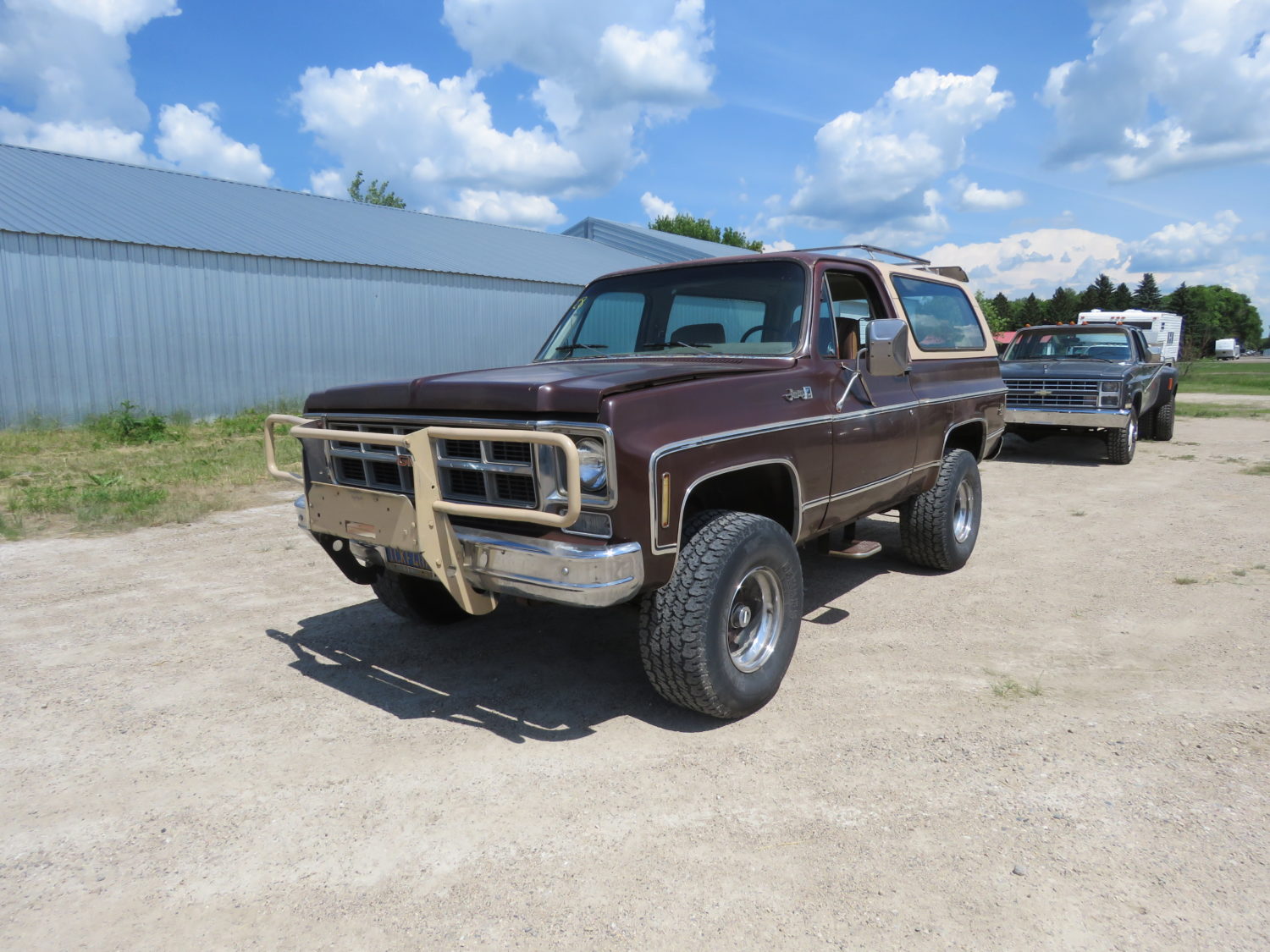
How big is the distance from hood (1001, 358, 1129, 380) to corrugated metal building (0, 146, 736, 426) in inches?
454

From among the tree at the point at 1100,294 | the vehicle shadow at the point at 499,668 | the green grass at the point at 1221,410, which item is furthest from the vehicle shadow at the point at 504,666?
the tree at the point at 1100,294

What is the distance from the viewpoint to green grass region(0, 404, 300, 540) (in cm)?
761

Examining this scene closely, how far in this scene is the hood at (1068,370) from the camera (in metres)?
11.1

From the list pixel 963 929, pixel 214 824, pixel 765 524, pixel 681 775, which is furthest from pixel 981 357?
pixel 214 824

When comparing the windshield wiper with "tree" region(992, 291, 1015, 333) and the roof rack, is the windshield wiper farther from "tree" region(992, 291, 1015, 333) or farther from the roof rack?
"tree" region(992, 291, 1015, 333)

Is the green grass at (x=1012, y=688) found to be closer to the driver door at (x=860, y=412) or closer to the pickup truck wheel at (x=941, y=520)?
the driver door at (x=860, y=412)

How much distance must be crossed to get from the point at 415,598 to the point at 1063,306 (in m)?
78.8

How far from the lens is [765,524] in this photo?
3.58m

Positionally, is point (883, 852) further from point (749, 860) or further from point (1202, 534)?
point (1202, 534)

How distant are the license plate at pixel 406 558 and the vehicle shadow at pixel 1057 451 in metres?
10.4

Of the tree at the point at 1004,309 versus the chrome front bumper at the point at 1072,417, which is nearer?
the chrome front bumper at the point at 1072,417

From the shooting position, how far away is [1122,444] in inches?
433

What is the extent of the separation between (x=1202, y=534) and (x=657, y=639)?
19.0 ft

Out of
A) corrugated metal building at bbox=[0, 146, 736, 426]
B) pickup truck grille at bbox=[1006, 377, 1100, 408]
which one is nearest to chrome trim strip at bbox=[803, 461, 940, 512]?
pickup truck grille at bbox=[1006, 377, 1100, 408]
